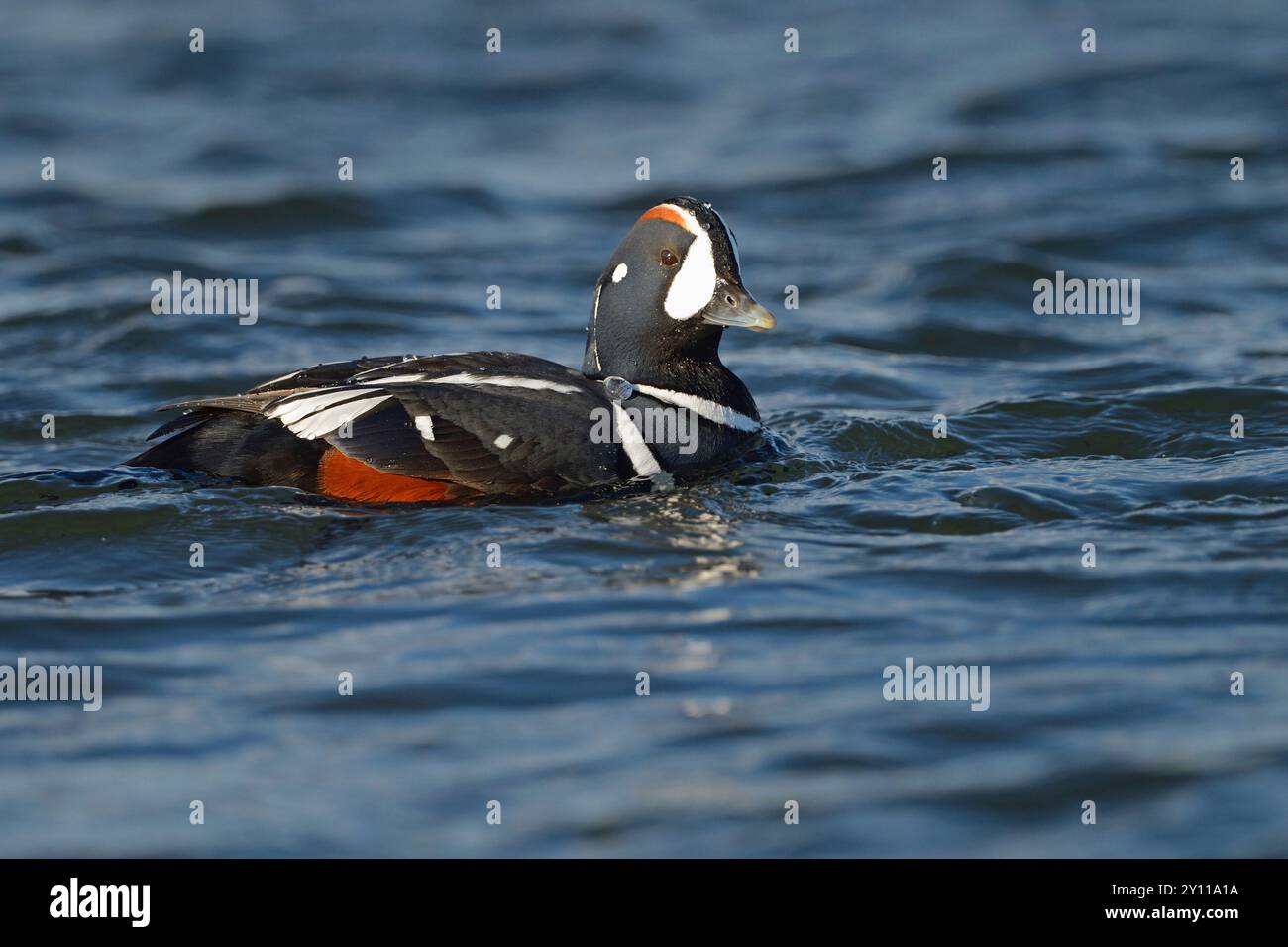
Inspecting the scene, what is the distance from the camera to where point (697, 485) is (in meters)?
9.58

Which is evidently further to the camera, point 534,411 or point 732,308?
point 732,308

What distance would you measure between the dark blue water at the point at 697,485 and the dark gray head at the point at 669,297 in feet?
2.73

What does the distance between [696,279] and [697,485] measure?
116 centimetres

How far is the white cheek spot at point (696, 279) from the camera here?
31.9 ft

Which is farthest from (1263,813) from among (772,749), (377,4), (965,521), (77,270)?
(377,4)

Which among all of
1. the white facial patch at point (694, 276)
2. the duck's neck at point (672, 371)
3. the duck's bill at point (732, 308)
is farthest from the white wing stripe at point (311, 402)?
the duck's bill at point (732, 308)

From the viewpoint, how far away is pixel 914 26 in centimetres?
2330

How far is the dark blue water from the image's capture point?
21.5 ft

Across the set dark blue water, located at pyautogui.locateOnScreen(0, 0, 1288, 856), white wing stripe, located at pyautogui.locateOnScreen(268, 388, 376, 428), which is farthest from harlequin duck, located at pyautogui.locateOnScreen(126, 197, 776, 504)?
dark blue water, located at pyautogui.locateOnScreen(0, 0, 1288, 856)

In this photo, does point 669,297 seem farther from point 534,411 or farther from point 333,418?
point 333,418

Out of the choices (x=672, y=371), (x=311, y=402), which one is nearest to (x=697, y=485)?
(x=672, y=371)

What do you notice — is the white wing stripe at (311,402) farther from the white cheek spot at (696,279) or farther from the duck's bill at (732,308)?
the duck's bill at (732,308)

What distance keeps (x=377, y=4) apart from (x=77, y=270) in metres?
9.66

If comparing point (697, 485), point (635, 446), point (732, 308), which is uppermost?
point (732, 308)
